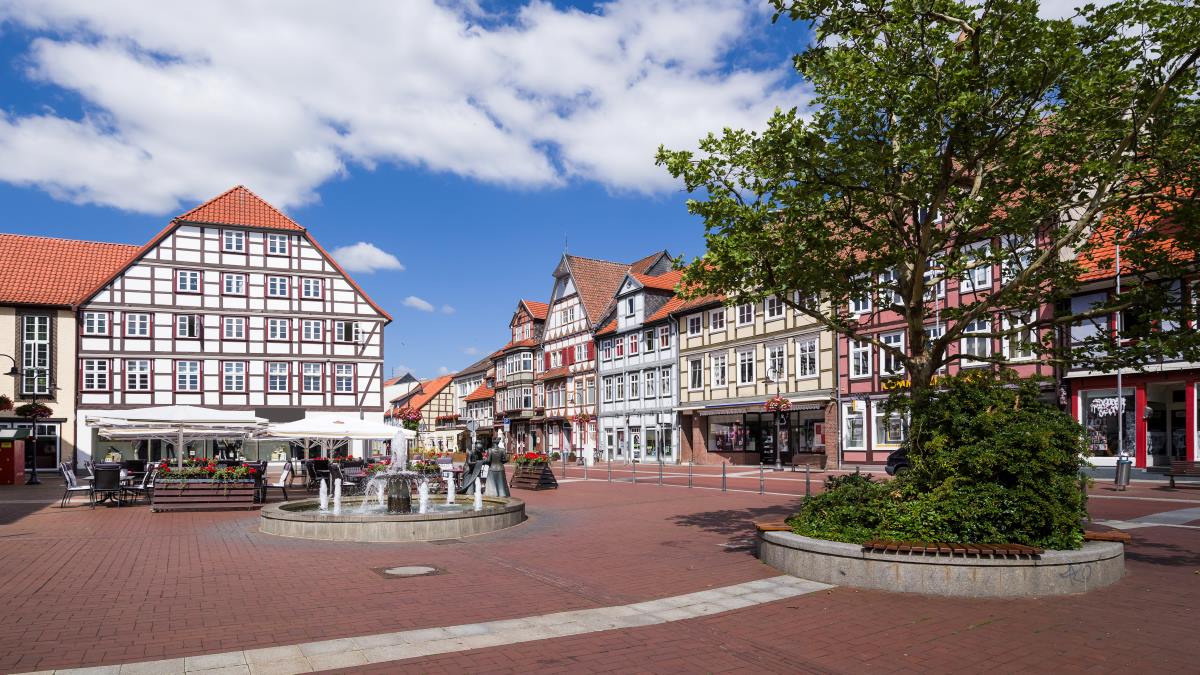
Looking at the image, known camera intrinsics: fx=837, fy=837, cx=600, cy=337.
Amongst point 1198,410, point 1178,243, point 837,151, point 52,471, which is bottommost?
point 52,471

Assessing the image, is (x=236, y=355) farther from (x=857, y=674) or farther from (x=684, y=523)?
(x=857, y=674)

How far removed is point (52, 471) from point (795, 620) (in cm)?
4397

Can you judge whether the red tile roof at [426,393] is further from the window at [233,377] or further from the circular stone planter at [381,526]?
the circular stone planter at [381,526]

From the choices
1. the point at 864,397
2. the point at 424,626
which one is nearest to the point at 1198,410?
the point at 864,397

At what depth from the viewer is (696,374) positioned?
1832 inches

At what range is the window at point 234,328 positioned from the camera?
148 feet

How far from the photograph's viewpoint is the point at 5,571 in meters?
10.5

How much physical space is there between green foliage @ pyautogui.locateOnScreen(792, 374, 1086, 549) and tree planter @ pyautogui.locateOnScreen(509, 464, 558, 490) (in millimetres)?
15474

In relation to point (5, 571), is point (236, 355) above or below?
above

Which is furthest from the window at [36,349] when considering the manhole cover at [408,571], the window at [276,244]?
the manhole cover at [408,571]

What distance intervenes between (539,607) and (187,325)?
1648 inches

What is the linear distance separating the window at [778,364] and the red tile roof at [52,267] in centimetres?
3321

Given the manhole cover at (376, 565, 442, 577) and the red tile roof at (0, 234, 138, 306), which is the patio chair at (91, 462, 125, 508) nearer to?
the manhole cover at (376, 565, 442, 577)

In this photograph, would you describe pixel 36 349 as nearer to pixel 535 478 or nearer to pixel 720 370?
pixel 535 478
